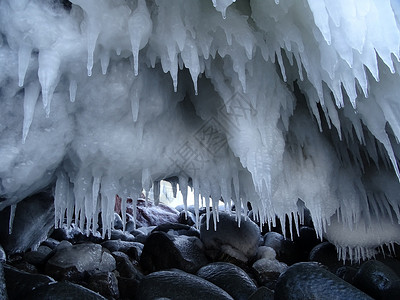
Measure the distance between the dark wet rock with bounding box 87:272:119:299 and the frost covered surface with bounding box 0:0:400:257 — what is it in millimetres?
833

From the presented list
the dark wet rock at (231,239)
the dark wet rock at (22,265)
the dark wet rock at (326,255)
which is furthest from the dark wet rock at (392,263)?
the dark wet rock at (22,265)

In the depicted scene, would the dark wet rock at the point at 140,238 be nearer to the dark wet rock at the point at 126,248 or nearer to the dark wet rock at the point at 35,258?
the dark wet rock at the point at 126,248

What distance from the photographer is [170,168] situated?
4.20 meters

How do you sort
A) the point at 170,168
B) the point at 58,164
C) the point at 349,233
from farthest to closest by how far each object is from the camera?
the point at 349,233, the point at 170,168, the point at 58,164

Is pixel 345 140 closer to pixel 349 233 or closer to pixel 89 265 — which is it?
pixel 349 233

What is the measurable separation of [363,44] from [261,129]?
143 cm

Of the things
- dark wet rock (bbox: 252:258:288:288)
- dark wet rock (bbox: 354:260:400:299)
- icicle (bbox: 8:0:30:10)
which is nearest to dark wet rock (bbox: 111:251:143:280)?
dark wet rock (bbox: 252:258:288:288)

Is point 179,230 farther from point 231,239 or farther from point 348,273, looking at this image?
point 348,273

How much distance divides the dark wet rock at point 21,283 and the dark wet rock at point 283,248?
5054mm

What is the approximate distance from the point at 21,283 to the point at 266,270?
4.05m

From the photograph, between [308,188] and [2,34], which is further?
[308,188]

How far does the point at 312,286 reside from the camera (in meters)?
3.56

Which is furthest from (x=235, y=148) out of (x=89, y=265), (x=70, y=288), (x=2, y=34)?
(x=89, y=265)

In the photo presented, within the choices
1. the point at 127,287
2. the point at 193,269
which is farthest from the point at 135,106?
the point at 193,269
